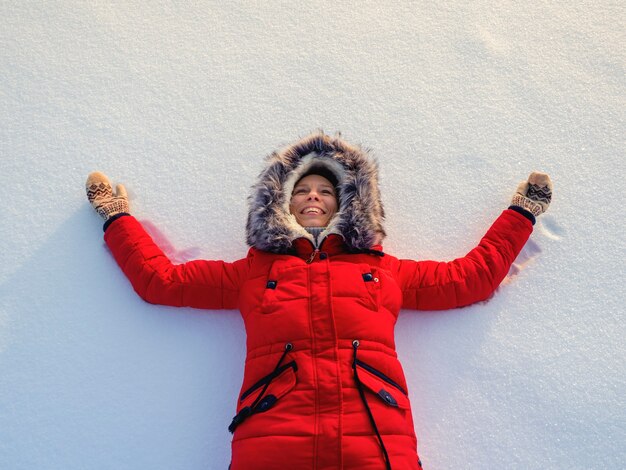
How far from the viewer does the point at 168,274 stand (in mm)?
1783

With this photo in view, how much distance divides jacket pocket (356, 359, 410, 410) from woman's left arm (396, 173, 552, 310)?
0.30 metres

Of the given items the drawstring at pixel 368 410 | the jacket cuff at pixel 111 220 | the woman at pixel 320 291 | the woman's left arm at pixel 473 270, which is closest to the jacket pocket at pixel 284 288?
the woman at pixel 320 291

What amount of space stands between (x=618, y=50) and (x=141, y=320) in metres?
2.15

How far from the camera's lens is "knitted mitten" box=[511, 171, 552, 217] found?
6.16 feet

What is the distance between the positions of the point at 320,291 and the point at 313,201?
339 mm

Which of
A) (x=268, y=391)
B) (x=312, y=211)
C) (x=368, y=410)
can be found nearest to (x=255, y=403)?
(x=268, y=391)

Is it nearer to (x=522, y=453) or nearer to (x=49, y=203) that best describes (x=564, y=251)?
(x=522, y=453)

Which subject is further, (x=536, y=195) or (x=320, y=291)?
(x=536, y=195)

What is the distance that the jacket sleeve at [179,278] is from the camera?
Result: 5.77 feet

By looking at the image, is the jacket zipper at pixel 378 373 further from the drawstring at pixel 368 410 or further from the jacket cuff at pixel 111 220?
the jacket cuff at pixel 111 220

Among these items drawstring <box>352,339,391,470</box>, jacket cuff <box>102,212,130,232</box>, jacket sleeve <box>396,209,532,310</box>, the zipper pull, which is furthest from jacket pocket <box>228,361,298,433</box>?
jacket cuff <box>102,212,130,232</box>

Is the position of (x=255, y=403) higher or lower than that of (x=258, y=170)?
lower

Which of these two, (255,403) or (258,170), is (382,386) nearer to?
(255,403)

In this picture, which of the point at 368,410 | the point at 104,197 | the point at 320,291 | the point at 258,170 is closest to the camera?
the point at 368,410
